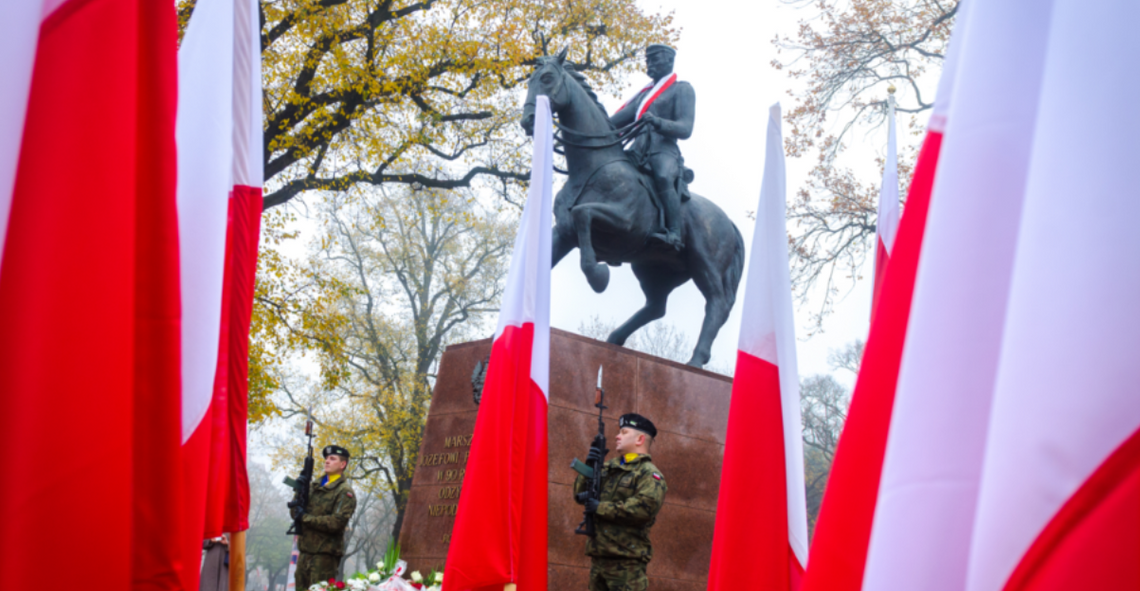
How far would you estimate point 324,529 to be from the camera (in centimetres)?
761

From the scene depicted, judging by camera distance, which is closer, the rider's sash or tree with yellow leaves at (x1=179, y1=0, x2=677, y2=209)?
the rider's sash

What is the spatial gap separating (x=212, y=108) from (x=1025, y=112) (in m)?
2.21

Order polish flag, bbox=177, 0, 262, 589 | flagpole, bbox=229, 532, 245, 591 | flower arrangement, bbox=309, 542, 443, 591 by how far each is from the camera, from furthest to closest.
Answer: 1. flower arrangement, bbox=309, 542, 443, 591
2. flagpole, bbox=229, 532, 245, 591
3. polish flag, bbox=177, 0, 262, 589

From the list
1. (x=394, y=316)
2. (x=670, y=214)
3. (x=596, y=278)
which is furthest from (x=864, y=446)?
(x=394, y=316)

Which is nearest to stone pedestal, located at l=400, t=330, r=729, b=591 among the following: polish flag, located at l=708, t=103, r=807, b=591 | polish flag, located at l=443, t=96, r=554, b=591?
polish flag, located at l=443, t=96, r=554, b=591

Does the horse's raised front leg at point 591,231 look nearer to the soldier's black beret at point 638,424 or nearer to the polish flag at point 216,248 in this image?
the soldier's black beret at point 638,424

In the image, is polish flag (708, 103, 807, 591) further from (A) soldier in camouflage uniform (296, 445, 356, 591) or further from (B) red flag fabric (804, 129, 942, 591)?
(A) soldier in camouflage uniform (296, 445, 356, 591)

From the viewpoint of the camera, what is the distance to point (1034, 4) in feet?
4.79

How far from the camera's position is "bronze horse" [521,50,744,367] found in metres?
8.14

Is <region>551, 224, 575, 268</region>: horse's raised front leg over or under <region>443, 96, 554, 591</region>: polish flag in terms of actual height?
over

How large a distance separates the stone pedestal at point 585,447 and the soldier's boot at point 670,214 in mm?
1407

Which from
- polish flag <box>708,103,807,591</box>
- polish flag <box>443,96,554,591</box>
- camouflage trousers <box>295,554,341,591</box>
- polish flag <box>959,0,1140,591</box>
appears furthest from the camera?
camouflage trousers <box>295,554,341,591</box>

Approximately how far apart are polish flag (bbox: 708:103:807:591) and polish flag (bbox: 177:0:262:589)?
168cm

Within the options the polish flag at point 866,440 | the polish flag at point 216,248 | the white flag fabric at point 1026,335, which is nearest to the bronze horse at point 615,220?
the polish flag at point 216,248
